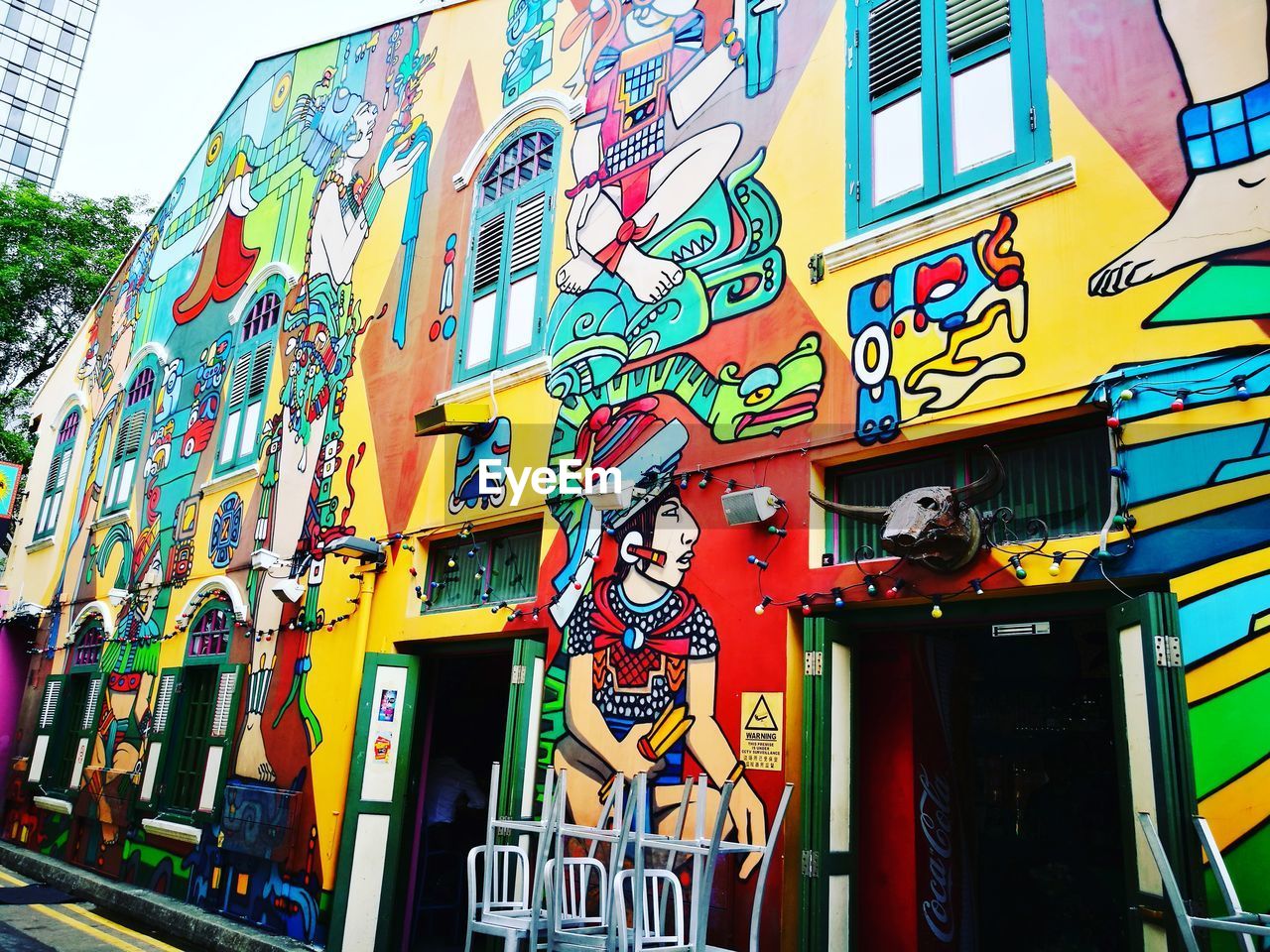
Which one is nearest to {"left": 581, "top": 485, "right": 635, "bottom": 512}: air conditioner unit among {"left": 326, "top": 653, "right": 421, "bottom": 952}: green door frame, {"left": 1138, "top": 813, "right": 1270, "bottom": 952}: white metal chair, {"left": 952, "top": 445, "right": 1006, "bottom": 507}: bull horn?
{"left": 952, "top": 445, "right": 1006, "bottom": 507}: bull horn

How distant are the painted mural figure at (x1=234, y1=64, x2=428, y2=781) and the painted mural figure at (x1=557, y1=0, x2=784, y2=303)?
2690mm

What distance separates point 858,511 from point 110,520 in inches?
455

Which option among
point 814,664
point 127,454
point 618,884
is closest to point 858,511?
point 814,664

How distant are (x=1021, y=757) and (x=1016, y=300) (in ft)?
13.4

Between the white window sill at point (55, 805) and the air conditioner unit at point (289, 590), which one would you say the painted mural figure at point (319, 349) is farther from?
the white window sill at point (55, 805)

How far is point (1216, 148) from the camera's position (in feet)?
14.8

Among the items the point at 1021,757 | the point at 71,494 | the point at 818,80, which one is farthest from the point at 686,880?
the point at 71,494

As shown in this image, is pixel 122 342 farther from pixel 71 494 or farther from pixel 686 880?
pixel 686 880

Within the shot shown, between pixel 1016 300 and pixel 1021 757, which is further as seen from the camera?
pixel 1021 757

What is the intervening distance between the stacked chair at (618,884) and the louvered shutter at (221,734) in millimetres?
4841

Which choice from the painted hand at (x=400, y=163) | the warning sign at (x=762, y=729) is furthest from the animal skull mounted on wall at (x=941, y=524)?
the painted hand at (x=400, y=163)

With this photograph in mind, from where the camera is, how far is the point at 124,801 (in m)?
10.5

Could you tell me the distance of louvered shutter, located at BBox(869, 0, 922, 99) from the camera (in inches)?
235

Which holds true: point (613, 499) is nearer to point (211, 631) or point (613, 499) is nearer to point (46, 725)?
point (211, 631)
